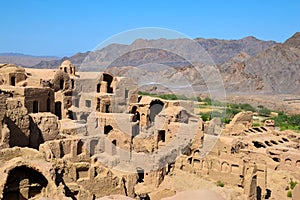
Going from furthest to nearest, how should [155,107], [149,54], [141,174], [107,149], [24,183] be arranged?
1. [149,54]
2. [155,107]
3. [141,174]
4. [107,149]
5. [24,183]

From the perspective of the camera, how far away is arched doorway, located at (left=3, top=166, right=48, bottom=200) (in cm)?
1227

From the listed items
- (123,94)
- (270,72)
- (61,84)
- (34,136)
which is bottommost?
(34,136)

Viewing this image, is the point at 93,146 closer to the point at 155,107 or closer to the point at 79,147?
the point at 79,147

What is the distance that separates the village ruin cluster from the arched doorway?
1.2 inches

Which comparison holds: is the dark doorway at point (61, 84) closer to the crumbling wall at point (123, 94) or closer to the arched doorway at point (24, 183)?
the crumbling wall at point (123, 94)

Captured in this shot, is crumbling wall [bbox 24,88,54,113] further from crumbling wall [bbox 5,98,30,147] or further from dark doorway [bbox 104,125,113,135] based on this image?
crumbling wall [bbox 5,98,30,147]

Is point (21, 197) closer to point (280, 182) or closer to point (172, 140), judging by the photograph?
point (172, 140)

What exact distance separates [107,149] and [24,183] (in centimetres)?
628

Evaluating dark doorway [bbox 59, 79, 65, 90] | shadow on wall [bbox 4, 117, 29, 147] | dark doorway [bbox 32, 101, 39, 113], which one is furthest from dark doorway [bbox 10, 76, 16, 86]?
shadow on wall [bbox 4, 117, 29, 147]

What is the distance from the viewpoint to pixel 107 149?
18.5m

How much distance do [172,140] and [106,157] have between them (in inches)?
245

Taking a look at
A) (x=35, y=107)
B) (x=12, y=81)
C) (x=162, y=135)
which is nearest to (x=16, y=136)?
(x=35, y=107)

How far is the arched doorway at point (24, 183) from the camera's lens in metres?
12.3

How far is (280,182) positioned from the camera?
20.2 m
